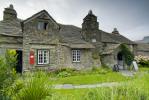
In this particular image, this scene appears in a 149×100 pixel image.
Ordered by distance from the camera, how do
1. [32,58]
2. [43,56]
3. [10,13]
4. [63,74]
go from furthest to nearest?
1. [10,13]
2. [43,56]
3. [32,58]
4. [63,74]

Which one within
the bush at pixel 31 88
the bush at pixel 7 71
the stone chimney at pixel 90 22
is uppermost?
the stone chimney at pixel 90 22

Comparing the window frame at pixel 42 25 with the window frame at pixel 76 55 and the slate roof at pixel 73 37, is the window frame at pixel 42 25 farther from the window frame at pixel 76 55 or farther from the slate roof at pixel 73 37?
the window frame at pixel 76 55

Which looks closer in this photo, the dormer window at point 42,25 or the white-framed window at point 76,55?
the dormer window at point 42,25

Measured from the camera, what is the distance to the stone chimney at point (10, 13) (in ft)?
96.6

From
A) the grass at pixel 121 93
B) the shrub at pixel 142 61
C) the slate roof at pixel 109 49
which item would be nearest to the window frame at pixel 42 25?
the slate roof at pixel 109 49

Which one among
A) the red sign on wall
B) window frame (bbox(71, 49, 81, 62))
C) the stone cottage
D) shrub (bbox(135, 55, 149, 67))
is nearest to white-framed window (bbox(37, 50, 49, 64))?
the stone cottage

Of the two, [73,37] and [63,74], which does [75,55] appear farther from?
[63,74]

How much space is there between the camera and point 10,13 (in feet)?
98.6

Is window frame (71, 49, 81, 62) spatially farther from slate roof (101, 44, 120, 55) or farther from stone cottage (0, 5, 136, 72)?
slate roof (101, 44, 120, 55)

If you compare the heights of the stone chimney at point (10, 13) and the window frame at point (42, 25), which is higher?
the stone chimney at point (10, 13)

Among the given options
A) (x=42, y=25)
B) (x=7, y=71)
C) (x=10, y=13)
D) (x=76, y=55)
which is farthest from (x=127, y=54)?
(x=7, y=71)

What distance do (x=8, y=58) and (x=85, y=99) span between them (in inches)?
54.3

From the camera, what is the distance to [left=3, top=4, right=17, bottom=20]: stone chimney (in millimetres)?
29450

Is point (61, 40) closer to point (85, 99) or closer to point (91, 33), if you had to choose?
point (91, 33)
